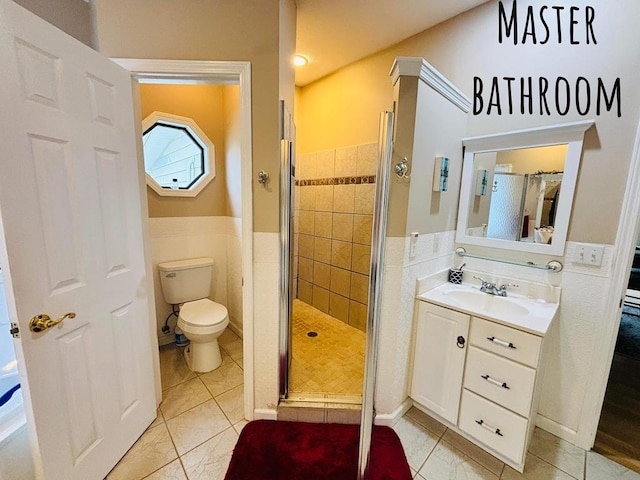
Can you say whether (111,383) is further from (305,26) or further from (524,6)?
(524,6)

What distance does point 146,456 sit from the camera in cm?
147

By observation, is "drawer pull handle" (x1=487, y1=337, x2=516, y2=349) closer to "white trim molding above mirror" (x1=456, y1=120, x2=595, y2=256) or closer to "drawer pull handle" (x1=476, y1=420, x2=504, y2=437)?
"drawer pull handle" (x1=476, y1=420, x2=504, y2=437)

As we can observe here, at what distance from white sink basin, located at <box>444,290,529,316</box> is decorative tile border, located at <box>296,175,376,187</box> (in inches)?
45.0

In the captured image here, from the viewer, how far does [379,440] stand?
1.61 metres

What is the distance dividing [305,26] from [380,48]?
647 millimetres

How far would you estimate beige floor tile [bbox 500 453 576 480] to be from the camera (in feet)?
4.65

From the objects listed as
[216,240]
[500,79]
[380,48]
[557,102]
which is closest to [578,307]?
[557,102]

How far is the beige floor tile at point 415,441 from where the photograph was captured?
1.51 m

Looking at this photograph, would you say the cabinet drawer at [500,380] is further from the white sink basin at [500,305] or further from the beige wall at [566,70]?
the beige wall at [566,70]

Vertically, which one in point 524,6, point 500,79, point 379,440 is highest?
point 524,6

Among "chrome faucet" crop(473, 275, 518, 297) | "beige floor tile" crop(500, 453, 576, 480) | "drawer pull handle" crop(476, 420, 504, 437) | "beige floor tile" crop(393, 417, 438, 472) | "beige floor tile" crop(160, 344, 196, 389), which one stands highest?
"chrome faucet" crop(473, 275, 518, 297)

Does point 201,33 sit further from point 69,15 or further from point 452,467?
point 452,467

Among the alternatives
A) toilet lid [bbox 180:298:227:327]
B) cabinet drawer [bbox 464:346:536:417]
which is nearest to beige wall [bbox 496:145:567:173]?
cabinet drawer [bbox 464:346:536:417]

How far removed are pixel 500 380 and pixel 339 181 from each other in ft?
6.49
